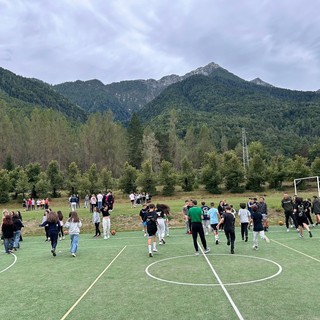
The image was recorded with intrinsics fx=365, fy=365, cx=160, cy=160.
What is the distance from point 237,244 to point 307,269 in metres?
6.49

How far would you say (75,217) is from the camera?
56.6ft

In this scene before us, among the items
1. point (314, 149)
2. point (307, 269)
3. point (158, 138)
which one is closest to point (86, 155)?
point (158, 138)

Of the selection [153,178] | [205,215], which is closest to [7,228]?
[205,215]

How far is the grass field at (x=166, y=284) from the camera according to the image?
28.6ft

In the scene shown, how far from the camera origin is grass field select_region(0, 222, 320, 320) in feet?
28.6

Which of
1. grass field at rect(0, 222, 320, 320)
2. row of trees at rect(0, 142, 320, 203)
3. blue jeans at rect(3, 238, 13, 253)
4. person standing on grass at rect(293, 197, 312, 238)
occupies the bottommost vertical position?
grass field at rect(0, 222, 320, 320)

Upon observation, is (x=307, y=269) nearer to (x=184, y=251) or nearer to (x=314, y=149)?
(x=184, y=251)

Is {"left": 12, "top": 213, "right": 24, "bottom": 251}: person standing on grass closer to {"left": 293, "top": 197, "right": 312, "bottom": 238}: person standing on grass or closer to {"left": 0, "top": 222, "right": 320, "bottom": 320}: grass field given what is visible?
{"left": 0, "top": 222, "right": 320, "bottom": 320}: grass field

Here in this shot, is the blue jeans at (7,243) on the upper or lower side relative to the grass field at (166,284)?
upper

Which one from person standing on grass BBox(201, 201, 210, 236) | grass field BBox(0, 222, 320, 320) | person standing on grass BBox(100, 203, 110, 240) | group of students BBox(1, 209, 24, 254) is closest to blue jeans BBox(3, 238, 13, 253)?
group of students BBox(1, 209, 24, 254)

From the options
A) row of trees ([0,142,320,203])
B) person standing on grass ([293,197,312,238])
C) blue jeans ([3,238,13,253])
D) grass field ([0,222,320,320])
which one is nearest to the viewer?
grass field ([0,222,320,320])

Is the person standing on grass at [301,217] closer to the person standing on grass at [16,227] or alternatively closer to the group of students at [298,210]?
the group of students at [298,210]

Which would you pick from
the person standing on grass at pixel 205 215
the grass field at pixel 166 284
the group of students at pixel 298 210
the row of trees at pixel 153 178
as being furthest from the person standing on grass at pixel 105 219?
the row of trees at pixel 153 178

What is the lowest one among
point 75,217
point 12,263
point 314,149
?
point 12,263
